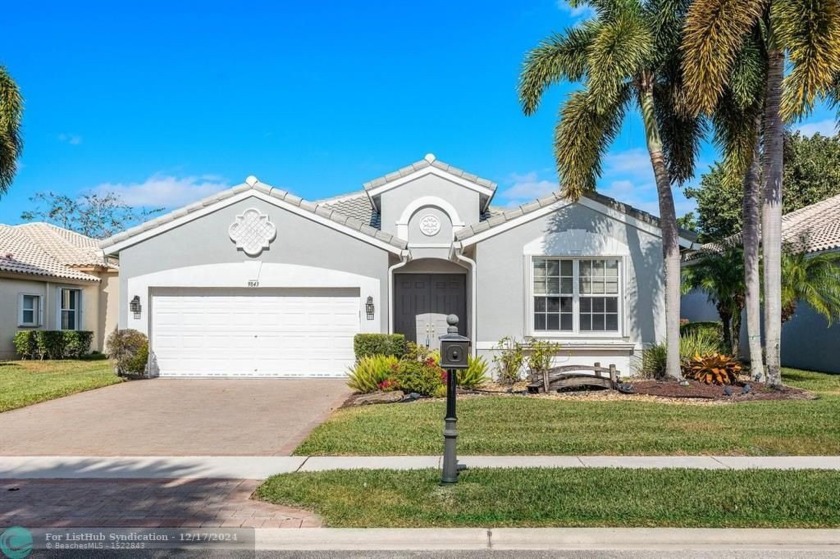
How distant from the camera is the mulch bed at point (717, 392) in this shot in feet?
40.1

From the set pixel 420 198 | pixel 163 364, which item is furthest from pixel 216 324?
pixel 420 198

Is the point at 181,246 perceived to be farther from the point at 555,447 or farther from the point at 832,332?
the point at 832,332

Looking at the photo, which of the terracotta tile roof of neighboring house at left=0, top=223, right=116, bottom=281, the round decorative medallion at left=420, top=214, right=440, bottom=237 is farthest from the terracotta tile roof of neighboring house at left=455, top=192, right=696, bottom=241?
the terracotta tile roof of neighboring house at left=0, top=223, right=116, bottom=281

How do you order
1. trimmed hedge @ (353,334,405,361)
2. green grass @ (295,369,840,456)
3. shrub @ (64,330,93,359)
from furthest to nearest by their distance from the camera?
shrub @ (64,330,93,359)
trimmed hedge @ (353,334,405,361)
green grass @ (295,369,840,456)

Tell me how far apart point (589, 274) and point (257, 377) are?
8120mm

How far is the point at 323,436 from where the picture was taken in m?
9.06

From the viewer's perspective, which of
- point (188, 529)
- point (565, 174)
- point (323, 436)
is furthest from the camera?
point (565, 174)

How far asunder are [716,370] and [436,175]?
29.1 feet

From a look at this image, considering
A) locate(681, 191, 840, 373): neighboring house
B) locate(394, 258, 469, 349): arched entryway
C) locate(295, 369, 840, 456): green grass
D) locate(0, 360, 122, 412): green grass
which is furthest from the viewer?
locate(394, 258, 469, 349): arched entryway

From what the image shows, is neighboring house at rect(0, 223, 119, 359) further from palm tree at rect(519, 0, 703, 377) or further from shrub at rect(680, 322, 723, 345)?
shrub at rect(680, 322, 723, 345)

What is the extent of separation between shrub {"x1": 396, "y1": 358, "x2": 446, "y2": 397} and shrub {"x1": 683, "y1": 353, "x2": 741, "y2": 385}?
212 inches

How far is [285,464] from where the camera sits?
25.4 feet

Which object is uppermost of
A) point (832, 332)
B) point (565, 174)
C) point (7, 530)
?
point (565, 174)

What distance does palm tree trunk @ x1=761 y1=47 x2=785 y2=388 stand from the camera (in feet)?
42.2
